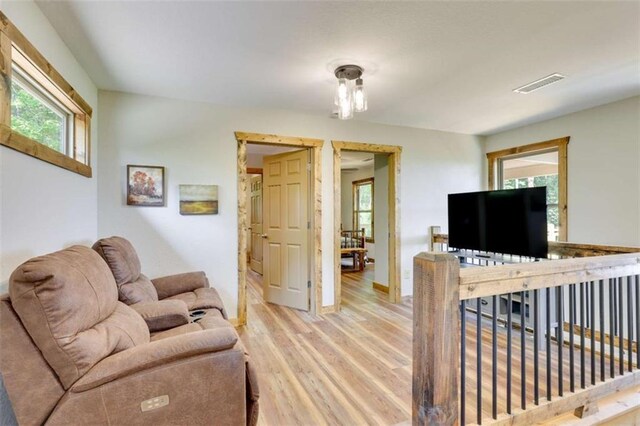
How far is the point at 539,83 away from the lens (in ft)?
9.77

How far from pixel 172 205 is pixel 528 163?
4.84 meters

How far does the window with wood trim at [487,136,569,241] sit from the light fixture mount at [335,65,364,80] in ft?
9.87

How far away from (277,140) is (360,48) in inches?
65.6

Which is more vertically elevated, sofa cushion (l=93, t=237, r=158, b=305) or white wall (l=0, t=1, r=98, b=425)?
white wall (l=0, t=1, r=98, b=425)

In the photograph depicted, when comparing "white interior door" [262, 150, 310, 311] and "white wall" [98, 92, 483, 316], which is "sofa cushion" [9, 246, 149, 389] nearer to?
"white wall" [98, 92, 483, 316]

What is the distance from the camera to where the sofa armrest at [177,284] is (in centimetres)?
279

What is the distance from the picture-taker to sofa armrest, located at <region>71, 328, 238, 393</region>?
1.31 meters

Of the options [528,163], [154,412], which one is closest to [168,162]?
[154,412]

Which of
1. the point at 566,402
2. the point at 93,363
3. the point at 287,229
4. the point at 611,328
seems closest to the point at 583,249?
the point at 611,328

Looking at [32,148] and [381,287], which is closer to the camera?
[32,148]

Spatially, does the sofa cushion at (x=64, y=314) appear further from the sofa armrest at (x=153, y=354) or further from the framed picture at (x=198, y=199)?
the framed picture at (x=198, y=199)

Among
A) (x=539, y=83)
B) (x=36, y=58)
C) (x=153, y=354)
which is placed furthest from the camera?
(x=539, y=83)

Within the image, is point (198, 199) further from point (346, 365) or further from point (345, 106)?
point (346, 365)

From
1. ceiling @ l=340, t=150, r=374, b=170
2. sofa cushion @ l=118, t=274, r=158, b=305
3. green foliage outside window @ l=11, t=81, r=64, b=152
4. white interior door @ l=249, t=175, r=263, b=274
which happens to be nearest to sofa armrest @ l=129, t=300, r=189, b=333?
sofa cushion @ l=118, t=274, r=158, b=305
